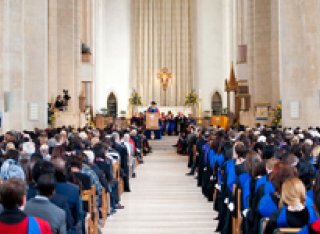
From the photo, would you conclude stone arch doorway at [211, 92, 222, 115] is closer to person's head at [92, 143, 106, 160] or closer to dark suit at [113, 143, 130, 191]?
dark suit at [113, 143, 130, 191]

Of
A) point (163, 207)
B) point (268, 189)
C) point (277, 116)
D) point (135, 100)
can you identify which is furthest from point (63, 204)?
point (135, 100)

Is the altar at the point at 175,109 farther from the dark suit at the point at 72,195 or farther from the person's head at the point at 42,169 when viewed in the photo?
the person's head at the point at 42,169

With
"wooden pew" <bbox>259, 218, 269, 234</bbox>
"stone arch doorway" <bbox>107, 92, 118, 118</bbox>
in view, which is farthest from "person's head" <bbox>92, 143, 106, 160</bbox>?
"stone arch doorway" <bbox>107, 92, 118, 118</bbox>

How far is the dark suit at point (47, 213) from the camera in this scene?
488 cm

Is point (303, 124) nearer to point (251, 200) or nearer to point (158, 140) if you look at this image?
point (158, 140)

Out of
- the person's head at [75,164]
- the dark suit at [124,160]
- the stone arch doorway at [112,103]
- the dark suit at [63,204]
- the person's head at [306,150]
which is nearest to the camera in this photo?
the dark suit at [63,204]

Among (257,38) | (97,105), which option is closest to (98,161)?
(257,38)

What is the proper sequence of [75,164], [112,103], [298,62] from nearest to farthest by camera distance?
[75,164]
[298,62]
[112,103]

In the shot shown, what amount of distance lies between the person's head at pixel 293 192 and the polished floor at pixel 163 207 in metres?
4.66

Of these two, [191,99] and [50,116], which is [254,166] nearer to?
[50,116]

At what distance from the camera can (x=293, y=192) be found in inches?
193

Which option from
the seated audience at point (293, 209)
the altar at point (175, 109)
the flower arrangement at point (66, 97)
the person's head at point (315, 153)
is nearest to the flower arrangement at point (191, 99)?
the altar at point (175, 109)

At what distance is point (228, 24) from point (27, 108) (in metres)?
20.8

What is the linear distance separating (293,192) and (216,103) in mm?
34790
